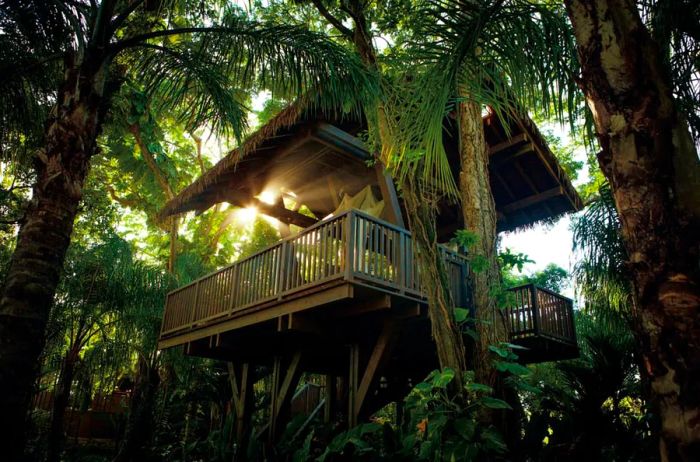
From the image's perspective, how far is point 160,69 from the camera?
6117mm

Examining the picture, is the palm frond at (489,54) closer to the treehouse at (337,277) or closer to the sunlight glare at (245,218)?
the treehouse at (337,277)

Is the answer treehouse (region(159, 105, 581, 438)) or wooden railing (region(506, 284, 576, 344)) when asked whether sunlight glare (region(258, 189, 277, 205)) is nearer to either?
treehouse (region(159, 105, 581, 438))

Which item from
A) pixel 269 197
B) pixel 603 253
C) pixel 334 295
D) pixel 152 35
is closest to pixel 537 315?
pixel 603 253

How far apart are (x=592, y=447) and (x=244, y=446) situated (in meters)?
6.63

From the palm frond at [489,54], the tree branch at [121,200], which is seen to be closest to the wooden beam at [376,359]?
the palm frond at [489,54]

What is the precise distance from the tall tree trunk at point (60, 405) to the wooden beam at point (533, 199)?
33.3 ft

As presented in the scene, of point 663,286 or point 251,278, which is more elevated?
point 251,278

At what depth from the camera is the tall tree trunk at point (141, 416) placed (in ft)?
36.8

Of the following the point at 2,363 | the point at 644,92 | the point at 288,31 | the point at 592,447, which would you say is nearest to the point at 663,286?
the point at 644,92

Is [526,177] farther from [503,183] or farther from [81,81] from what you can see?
[81,81]

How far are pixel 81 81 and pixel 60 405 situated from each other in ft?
23.8

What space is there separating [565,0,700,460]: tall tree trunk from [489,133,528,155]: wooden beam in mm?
7788

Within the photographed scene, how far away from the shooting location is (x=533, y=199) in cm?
1141

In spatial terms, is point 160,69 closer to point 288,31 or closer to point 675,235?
point 288,31
